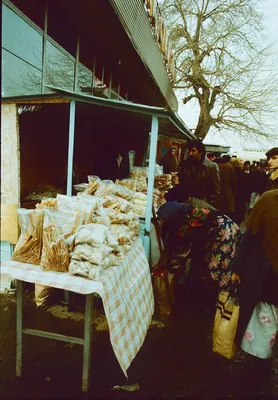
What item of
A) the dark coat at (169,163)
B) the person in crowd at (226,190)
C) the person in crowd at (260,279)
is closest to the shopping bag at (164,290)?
the person in crowd at (260,279)

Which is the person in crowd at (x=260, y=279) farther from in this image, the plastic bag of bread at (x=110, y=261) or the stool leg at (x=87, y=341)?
the stool leg at (x=87, y=341)

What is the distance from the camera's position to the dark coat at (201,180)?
542 centimetres

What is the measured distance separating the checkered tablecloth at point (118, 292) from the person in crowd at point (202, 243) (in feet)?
3.54

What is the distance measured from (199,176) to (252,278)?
307cm

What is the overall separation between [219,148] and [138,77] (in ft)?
32.5

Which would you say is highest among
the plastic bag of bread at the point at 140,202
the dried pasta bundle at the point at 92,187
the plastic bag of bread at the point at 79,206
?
the dried pasta bundle at the point at 92,187

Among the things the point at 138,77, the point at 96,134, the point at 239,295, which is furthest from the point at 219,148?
the point at 239,295

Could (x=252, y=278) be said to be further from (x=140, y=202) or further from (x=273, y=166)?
→ (x=140, y=202)

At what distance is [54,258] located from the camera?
8.96 ft

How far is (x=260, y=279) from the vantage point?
2.93 meters

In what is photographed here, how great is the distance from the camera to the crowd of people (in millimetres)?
2945

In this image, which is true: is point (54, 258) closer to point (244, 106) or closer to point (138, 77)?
point (138, 77)

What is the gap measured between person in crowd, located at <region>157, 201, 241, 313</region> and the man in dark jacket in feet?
3.10

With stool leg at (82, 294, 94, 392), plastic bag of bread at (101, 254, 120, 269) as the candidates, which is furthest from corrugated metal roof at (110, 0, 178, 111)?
stool leg at (82, 294, 94, 392)
